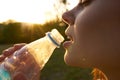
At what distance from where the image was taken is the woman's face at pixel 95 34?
1.41 m

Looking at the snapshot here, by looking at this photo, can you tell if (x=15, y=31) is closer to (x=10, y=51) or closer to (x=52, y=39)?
(x=10, y=51)

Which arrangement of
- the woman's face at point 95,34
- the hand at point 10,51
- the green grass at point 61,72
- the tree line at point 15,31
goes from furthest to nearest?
the tree line at point 15,31
the green grass at point 61,72
the hand at point 10,51
the woman's face at point 95,34

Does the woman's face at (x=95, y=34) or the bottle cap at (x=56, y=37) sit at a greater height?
the woman's face at (x=95, y=34)

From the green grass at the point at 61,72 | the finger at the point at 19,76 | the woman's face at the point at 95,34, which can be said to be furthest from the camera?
the green grass at the point at 61,72

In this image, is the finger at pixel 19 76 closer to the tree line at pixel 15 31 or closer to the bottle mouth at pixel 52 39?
the bottle mouth at pixel 52 39

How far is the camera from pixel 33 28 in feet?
54.5

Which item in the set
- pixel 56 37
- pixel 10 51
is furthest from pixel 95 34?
pixel 10 51

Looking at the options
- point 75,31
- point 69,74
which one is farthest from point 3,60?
point 69,74

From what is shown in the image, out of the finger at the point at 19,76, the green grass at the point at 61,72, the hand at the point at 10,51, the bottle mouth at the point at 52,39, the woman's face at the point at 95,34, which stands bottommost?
the green grass at the point at 61,72

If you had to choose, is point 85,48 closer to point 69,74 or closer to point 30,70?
point 30,70

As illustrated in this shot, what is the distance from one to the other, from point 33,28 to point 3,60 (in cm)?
1451

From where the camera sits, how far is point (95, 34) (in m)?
1.45

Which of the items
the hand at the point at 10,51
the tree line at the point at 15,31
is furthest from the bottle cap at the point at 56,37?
the tree line at the point at 15,31

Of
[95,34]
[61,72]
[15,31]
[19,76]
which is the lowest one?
[15,31]
